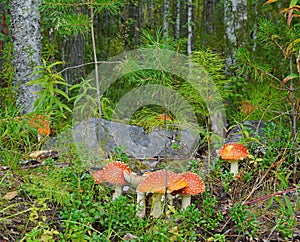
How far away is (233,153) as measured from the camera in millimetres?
3229

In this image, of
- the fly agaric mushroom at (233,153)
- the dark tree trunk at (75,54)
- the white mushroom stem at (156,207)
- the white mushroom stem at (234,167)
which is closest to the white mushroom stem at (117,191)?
the white mushroom stem at (156,207)

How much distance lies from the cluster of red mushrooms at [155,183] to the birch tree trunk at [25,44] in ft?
7.54

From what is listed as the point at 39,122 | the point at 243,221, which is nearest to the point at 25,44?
the point at 39,122

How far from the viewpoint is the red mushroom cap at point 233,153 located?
323 cm

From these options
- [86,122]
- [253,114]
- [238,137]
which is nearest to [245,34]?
[253,114]

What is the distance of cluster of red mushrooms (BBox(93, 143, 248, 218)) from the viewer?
262 centimetres

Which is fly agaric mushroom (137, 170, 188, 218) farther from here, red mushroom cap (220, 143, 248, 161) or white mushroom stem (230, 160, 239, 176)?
white mushroom stem (230, 160, 239, 176)

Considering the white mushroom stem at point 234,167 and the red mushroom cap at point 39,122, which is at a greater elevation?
the red mushroom cap at point 39,122

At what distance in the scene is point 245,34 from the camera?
688cm

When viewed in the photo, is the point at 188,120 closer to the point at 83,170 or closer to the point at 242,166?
the point at 242,166

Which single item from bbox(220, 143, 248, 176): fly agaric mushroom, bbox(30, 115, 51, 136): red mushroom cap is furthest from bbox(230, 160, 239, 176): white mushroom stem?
bbox(30, 115, 51, 136): red mushroom cap

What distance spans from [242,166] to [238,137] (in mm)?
559

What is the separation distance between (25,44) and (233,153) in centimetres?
296

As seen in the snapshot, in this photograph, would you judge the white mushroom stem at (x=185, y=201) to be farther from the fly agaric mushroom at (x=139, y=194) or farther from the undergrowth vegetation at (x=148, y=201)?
the fly agaric mushroom at (x=139, y=194)
